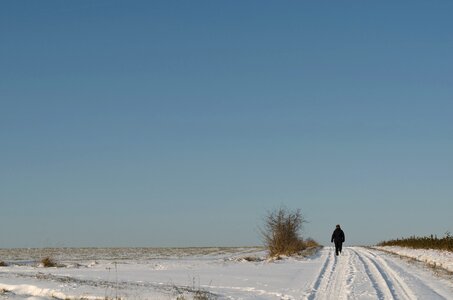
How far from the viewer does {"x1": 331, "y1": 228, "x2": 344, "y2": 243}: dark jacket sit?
121ft

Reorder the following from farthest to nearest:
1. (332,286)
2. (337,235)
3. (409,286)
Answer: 1. (337,235)
2. (409,286)
3. (332,286)

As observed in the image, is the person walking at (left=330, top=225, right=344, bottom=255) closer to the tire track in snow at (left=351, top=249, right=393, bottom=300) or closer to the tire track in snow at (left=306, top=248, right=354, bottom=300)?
the tire track in snow at (left=306, top=248, right=354, bottom=300)

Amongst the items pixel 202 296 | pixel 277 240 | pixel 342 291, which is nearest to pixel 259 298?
pixel 202 296

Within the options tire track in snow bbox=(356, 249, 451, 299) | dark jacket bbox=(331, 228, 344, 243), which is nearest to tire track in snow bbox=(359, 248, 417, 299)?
tire track in snow bbox=(356, 249, 451, 299)

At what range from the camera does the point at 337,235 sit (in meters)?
36.9

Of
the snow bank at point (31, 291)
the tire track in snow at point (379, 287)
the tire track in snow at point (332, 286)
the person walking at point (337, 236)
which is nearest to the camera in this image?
the tire track in snow at point (379, 287)

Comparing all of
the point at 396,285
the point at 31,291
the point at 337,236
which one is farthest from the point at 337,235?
the point at 31,291

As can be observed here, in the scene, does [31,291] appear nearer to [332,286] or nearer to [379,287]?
[332,286]

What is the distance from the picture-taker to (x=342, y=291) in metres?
14.5

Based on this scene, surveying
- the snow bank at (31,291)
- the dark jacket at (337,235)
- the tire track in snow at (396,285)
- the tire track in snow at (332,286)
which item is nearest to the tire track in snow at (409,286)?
the tire track in snow at (396,285)

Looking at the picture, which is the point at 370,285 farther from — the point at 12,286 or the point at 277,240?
the point at 277,240

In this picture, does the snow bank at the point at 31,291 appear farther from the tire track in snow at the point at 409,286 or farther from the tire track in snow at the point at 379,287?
the tire track in snow at the point at 409,286

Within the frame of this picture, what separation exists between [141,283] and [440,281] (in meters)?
8.65

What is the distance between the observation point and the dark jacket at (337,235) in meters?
36.9
